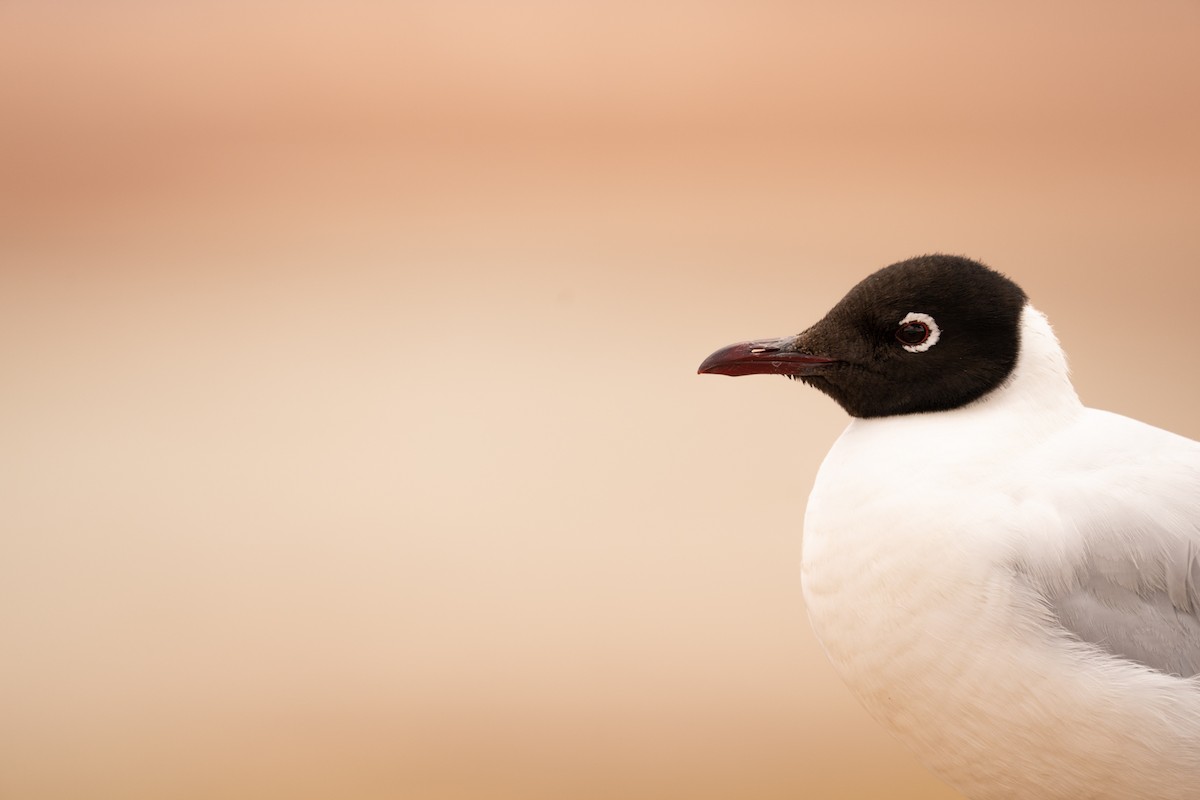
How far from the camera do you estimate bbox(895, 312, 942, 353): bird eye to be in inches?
43.4

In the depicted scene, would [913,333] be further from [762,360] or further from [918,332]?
[762,360]

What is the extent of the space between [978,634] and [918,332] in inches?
12.1

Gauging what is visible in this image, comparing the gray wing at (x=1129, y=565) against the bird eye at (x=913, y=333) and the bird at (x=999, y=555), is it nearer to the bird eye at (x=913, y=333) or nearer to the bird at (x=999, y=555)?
the bird at (x=999, y=555)

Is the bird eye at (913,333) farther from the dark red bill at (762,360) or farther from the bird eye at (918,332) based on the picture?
the dark red bill at (762,360)

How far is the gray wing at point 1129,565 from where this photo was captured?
3.24 feet

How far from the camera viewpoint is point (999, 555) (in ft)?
3.19

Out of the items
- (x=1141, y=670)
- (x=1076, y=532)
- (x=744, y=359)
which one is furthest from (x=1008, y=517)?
(x=744, y=359)

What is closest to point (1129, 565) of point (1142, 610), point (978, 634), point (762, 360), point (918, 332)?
point (1142, 610)

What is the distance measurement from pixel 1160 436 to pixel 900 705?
39 cm

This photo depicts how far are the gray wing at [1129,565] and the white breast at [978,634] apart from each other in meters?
0.02

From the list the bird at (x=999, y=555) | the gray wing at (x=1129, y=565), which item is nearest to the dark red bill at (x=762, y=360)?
the bird at (x=999, y=555)

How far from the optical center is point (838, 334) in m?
1.16

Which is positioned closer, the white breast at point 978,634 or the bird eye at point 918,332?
the white breast at point 978,634

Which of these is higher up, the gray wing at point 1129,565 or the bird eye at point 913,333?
the bird eye at point 913,333
